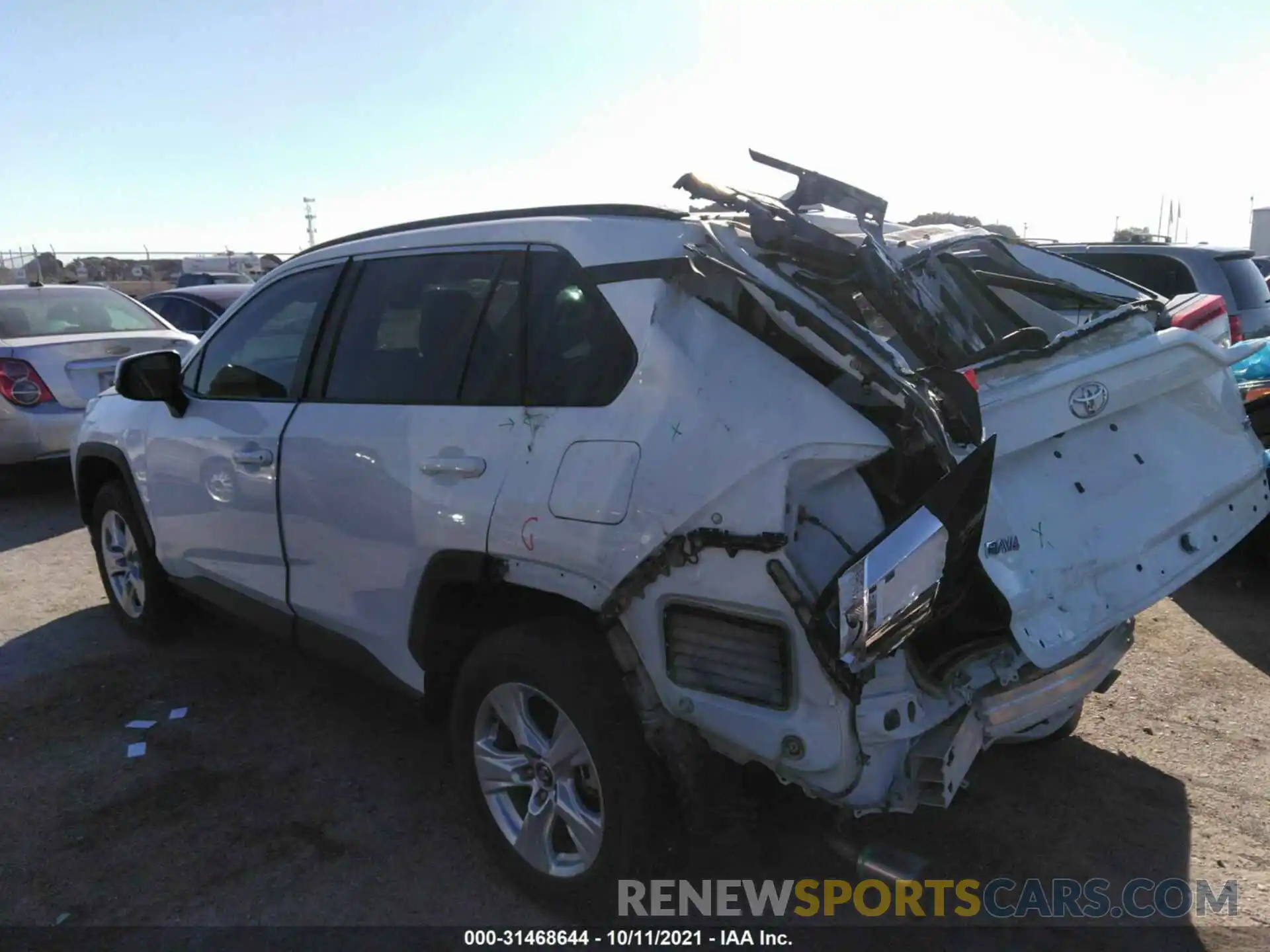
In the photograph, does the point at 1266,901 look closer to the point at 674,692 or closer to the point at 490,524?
the point at 674,692

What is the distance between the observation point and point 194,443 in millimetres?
4113

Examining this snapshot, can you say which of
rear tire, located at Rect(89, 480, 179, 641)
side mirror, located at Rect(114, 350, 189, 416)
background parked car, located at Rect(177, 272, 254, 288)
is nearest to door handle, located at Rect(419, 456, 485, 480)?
side mirror, located at Rect(114, 350, 189, 416)

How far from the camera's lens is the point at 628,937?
2.76 meters

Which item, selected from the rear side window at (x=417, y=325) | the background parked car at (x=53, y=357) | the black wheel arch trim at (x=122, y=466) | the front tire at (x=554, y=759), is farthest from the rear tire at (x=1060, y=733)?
the background parked car at (x=53, y=357)

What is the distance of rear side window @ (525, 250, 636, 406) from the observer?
265cm

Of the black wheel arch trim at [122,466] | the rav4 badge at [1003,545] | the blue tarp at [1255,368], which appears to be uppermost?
the rav4 badge at [1003,545]

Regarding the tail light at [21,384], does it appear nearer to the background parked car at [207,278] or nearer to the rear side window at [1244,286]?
the rear side window at [1244,286]

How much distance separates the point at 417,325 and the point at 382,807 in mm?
1727

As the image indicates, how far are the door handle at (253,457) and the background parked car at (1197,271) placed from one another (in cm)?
632

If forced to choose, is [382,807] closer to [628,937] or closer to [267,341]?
[628,937]

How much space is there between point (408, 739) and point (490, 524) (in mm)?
1619

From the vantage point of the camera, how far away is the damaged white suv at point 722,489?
2287mm

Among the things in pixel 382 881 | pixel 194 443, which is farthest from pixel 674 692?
pixel 194 443

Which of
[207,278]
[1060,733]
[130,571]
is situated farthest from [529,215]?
[207,278]
